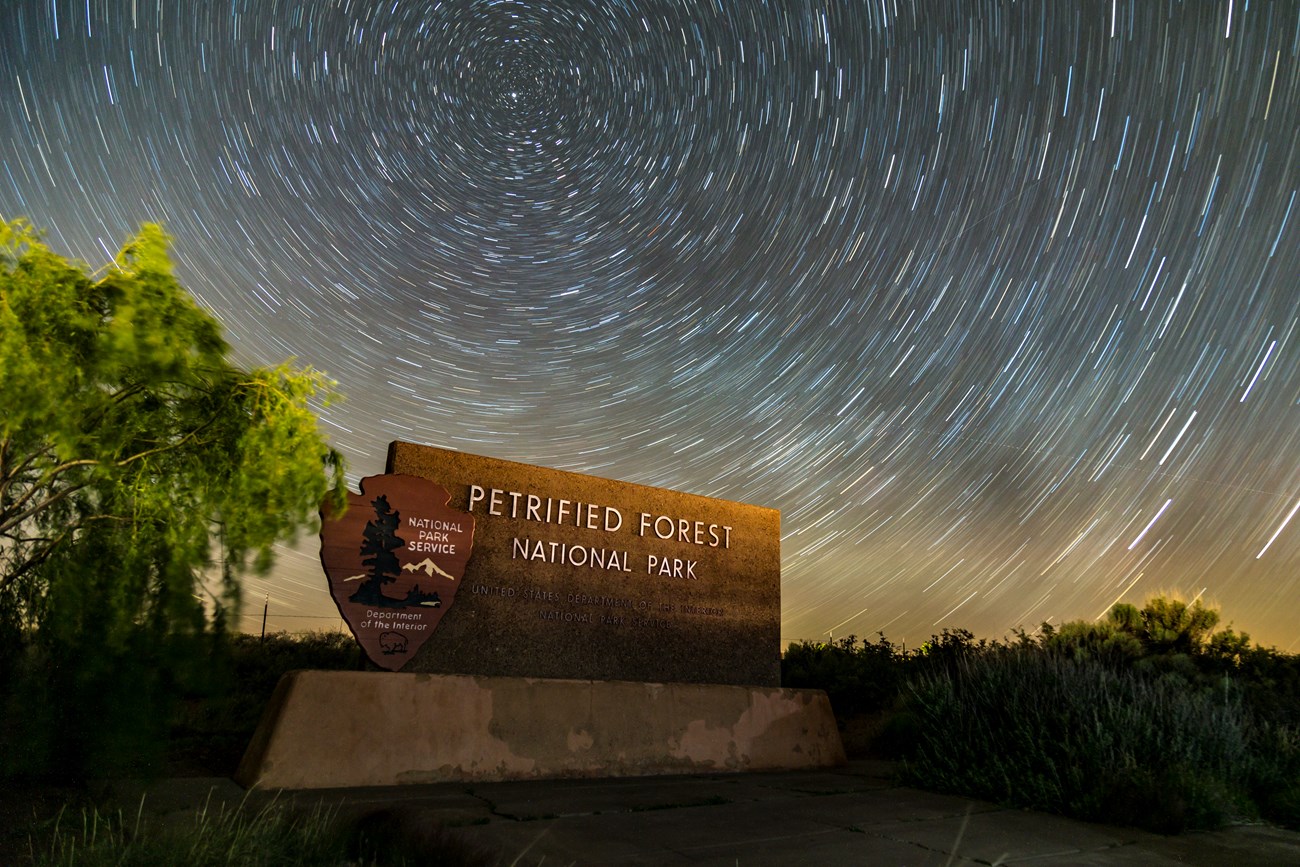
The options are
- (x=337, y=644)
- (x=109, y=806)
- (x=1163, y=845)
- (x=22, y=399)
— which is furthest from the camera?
(x=337, y=644)

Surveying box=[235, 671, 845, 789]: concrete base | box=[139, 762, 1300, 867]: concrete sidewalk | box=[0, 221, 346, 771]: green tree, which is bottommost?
box=[139, 762, 1300, 867]: concrete sidewalk

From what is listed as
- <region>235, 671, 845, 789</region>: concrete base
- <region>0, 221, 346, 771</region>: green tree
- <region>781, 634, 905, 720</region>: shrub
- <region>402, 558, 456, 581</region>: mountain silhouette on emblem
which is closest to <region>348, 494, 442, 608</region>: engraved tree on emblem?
<region>402, 558, 456, 581</region>: mountain silhouette on emblem

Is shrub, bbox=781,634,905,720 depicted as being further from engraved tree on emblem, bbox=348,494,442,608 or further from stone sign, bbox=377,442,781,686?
engraved tree on emblem, bbox=348,494,442,608

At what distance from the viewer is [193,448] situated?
21.4 ft

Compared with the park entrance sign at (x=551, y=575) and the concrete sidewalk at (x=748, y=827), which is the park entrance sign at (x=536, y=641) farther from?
the concrete sidewalk at (x=748, y=827)

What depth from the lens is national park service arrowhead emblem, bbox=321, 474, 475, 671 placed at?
8.50 m

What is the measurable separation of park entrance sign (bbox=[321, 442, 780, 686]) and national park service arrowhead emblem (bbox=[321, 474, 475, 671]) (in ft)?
0.05

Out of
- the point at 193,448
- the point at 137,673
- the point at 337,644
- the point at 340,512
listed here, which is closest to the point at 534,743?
the point at 340,512

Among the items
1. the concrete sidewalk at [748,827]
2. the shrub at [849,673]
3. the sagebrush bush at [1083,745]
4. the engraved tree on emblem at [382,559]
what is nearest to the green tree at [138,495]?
the concrete sidewalk at [748,827]

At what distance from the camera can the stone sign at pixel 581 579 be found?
9094 millimetres

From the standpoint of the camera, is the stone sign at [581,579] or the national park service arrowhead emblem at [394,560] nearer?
the national park service arrowhead emblem at [394,560]

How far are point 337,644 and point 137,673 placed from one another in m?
14.8

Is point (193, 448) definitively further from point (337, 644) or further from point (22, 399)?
point (337, 644)

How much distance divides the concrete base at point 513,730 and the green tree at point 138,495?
131cm
